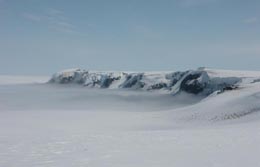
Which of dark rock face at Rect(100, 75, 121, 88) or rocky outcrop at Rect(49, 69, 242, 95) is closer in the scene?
rocky outcrop at Rect(49, 69, 242, 95)

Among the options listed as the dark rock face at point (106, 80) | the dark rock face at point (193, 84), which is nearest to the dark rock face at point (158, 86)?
the dark rock face at point (193, 84)

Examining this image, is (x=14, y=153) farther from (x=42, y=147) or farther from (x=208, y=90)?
(x=208, y=90)

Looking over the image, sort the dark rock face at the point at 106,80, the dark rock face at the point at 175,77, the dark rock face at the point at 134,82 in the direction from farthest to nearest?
the dark rock face at the point at 106,80
the dark rock face at the point at 134,82
the dark rock face at the point at 175,77

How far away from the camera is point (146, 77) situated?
151 metres

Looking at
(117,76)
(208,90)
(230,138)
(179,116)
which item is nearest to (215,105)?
(179,116)

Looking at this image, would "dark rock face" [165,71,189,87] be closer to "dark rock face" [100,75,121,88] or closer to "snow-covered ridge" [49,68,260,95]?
"snow-covered ridge" [49,68,260,95]

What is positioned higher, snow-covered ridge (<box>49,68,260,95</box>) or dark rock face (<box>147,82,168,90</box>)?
snow-covered ridge (<box>49,68,260,95</box>)

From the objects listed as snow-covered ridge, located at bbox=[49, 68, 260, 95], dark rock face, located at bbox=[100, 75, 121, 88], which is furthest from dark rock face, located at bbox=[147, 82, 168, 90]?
dark rock face, located at bbox=[100, 75, 121, 88]

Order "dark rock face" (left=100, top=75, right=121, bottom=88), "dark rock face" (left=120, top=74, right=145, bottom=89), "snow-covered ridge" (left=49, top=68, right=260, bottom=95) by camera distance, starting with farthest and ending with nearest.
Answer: "dark rock face" (left=100, top=75, right=121, bottom=88) → "dark rock face" (left=120, top=74, right=145, bottom=89) → "snow-covered ridge" (left=49, top=68, right=260, bottom=95)

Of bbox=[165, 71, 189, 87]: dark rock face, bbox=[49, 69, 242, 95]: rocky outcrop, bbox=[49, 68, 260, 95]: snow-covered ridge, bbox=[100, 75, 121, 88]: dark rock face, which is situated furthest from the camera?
bbox=[100, 75, 121, 88]: dark rock face

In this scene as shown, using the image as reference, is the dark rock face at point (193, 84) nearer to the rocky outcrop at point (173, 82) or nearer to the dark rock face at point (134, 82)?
the rocky outcrop at point (173, 82)

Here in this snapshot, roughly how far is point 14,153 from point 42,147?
1311 millimetres

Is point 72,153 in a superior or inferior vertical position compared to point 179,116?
superior

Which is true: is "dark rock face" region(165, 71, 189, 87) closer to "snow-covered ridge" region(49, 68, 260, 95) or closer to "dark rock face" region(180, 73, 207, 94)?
"snow-covered ridge" region(49, 68, 260, 95)
